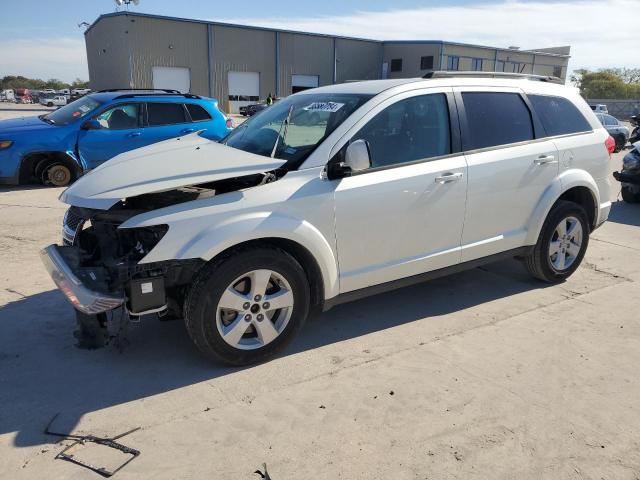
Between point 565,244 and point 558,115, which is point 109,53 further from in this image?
point 565,244

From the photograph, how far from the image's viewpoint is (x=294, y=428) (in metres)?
2.87

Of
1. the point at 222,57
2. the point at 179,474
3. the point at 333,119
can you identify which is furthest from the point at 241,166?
the point at 222,57

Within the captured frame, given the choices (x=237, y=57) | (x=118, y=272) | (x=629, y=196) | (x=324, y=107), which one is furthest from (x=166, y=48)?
(x=118, y=272)

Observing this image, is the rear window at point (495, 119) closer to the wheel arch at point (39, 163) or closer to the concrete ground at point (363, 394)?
the concrete ground at point (363, 394)

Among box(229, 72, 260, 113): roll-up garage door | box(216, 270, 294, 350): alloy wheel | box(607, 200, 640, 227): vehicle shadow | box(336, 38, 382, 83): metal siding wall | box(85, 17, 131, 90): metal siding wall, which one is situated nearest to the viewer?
box(216, 270, 294, 350): alloy wheel

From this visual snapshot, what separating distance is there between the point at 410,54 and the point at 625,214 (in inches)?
1828

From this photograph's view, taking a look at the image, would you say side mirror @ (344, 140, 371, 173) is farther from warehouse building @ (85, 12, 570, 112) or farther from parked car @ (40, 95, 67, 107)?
parked car @ (40, 95, 67, 107)

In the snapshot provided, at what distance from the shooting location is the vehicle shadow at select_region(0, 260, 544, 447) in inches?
120

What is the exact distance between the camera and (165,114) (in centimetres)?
962

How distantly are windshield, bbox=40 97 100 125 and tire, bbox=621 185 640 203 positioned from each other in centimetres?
960

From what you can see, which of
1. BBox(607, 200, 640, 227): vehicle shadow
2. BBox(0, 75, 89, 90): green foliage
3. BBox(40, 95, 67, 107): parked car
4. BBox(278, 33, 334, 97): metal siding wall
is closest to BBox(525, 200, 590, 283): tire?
BBox(607, 200, 640, 227): vehicle shadow

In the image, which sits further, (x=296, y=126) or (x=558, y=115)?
(x=558, y=115)

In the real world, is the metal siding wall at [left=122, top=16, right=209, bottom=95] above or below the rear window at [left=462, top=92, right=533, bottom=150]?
above

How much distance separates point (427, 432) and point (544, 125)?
317 cm
